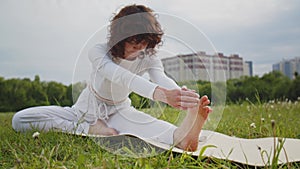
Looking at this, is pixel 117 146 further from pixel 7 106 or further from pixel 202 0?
pixel 7 106

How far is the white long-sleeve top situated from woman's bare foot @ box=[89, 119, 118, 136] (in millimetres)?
133

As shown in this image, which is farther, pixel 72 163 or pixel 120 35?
pixel 120 35

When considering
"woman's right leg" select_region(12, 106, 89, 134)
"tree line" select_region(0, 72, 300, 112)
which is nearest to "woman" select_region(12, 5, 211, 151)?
"woman's right leg" select_region(12, 106, 89, 134)

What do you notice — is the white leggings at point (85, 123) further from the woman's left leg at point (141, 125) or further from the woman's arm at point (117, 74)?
the woman's arm at point (117, 74)

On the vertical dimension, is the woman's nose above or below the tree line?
above

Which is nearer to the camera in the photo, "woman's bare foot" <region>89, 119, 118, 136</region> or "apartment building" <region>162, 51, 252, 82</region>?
"apartment building" <region>162, 51, 252, 82</region>

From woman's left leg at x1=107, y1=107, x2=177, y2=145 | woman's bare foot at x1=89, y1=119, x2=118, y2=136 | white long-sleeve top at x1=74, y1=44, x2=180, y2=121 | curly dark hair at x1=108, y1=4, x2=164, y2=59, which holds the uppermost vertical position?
curly dark hair at x1=108, y1=4, x2=164, y2=59

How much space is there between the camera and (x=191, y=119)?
1.23 metres

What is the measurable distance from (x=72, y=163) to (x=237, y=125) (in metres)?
1.22

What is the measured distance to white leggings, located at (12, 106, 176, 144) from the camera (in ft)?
4.47

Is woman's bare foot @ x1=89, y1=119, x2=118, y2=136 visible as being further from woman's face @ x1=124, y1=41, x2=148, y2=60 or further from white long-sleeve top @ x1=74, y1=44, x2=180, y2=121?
woman's face @ x1=124, y1=41, x2=148, y2=60

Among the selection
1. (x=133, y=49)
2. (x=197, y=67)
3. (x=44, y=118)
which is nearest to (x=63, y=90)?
(x=44, y=118)

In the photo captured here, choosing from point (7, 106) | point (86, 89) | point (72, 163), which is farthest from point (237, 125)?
point (7, 106)

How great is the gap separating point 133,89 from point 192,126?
9.4 inches
